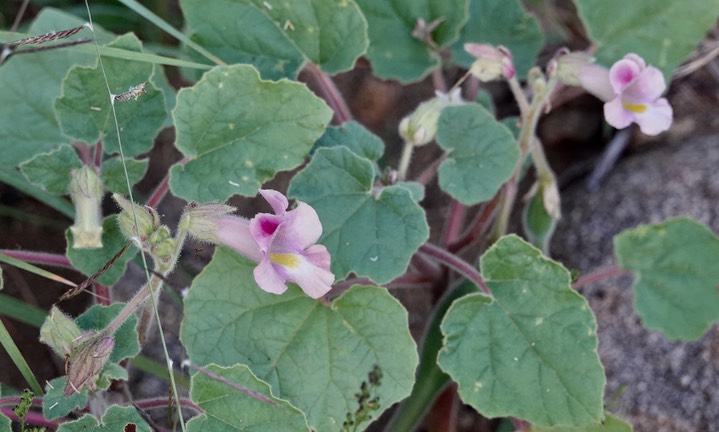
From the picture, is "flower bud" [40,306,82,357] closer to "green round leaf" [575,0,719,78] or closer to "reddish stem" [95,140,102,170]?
"reddish stem" [95,140,102,170]

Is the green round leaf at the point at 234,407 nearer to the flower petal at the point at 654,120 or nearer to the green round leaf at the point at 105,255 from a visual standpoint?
the green round leaf at the point at 105,255

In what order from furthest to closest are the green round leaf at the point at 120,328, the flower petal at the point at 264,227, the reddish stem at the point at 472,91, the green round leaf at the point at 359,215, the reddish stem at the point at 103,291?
the reddish stem at the point at 472,91 → the reddish stem at the point at 103,291 → the green round leaf at the point at 359,215 → the green round leaf at the point at 120,328 → the flower petal at the point at 264,227

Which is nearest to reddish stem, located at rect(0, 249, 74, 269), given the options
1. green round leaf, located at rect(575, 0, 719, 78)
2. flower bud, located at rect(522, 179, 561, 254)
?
flower bud, located at rect(522, 179, 561, 254)

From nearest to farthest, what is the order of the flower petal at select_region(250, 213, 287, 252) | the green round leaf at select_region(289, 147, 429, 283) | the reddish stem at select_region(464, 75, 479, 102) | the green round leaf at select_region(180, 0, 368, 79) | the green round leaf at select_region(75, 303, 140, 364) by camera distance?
the flower petal at select_region(250, 213, 287, 252) < the green round leaf at select_region(75, 303, 140, 364) < the green round leaf at select_region(289, 147, 429, 283) < the green round leaf at select_region(180, 0, 368, 79) < the reddish stem at select_region(464, 75, 479, 102)

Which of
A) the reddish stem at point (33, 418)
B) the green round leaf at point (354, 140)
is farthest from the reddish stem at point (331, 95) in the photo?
the reddish stem at point (33, 418)

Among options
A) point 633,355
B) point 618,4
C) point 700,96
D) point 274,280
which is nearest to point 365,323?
point 274,280

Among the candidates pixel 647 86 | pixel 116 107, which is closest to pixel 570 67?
pixel 647 86

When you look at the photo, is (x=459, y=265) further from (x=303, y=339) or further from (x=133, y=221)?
(x=133, y=221)
